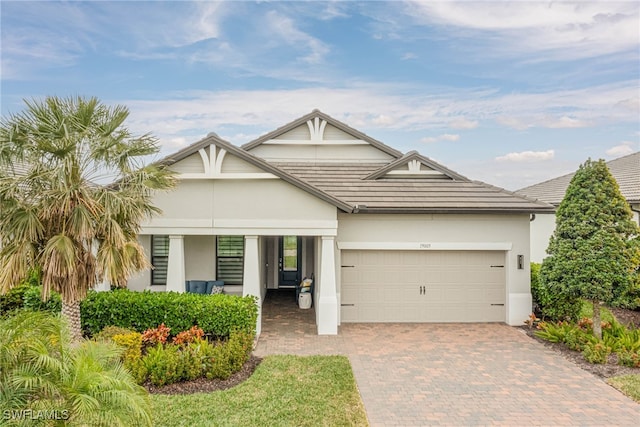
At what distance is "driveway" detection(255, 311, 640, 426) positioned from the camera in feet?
23.0

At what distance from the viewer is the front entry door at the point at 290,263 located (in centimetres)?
1869

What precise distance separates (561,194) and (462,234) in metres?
12.0

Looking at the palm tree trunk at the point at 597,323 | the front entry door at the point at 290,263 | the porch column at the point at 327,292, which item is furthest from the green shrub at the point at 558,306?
the front entry door at the point at 290,263

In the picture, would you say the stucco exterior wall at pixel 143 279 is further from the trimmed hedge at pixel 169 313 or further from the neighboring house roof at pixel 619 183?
the neighboring house roof at pixel 619 183

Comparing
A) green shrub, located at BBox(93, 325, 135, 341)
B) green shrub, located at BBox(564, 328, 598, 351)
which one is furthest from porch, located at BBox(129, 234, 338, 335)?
green shrub, located at BBox(564, 328, 598, 351)

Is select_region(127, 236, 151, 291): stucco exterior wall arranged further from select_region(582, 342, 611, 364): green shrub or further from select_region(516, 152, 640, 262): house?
select_region(516, 152, 640, 262): house

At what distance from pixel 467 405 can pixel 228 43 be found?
15.0 m

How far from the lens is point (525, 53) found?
15.5 m

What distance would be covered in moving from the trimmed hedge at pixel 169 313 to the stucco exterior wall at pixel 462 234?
13.6 ft

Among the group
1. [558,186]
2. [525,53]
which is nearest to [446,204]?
[525,53]

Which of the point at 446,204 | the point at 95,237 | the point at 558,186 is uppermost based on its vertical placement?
the point at 558,186

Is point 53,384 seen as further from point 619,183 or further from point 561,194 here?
point 561,194

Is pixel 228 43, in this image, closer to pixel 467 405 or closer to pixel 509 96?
pixel 509 96

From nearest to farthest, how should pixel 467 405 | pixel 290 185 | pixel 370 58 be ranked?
pixel 467 405, pixel 290 185, pixel 370 58
